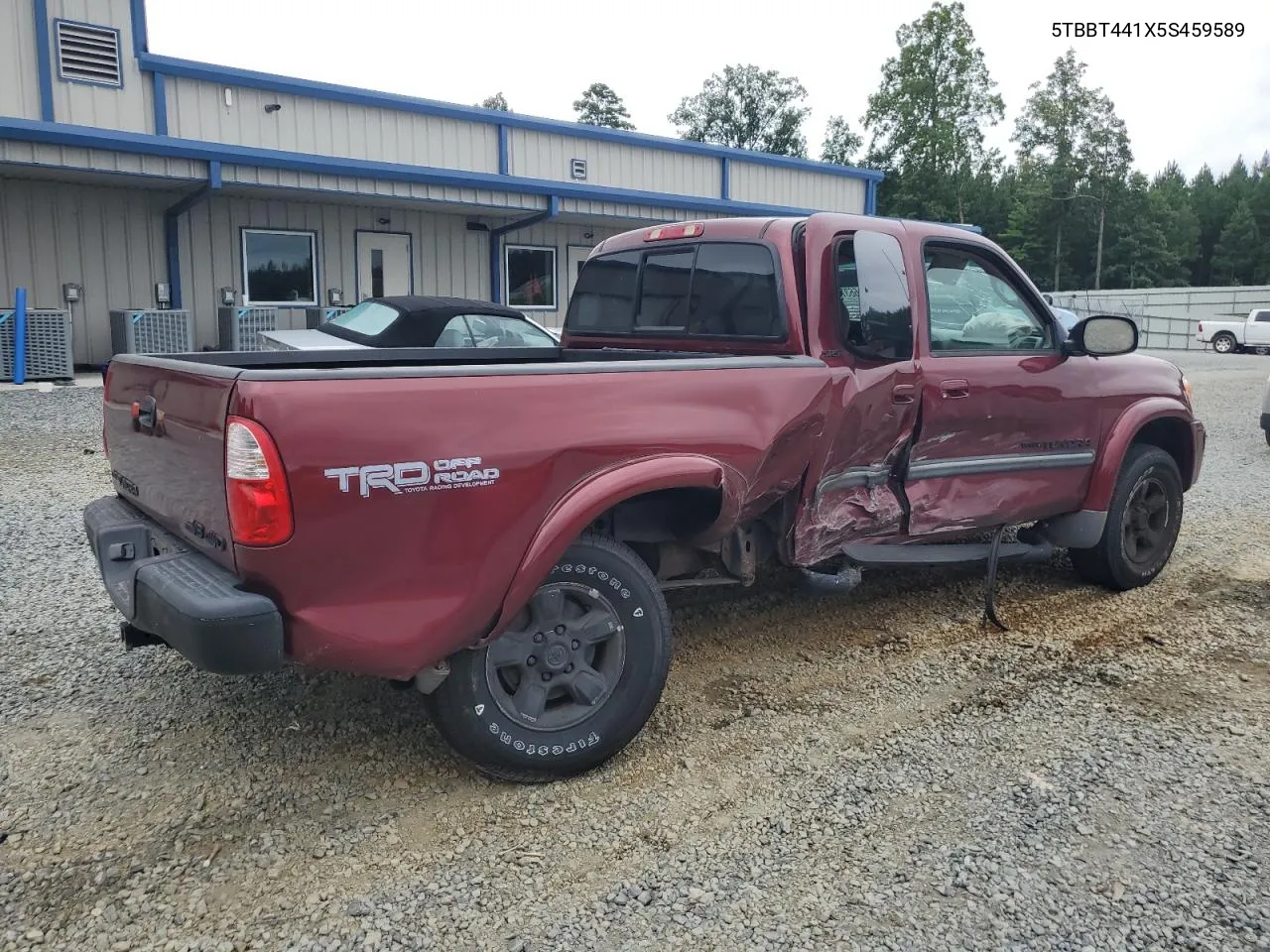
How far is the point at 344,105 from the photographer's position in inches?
688

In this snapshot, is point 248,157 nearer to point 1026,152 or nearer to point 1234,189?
point 1026,152

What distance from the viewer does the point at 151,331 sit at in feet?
48.3

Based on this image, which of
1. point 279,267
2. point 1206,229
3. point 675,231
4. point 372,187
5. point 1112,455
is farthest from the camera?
point 1206,229

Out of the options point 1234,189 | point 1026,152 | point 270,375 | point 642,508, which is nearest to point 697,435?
point 642,508

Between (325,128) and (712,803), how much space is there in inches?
659

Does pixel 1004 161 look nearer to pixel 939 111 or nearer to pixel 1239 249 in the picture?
pixel 939 111

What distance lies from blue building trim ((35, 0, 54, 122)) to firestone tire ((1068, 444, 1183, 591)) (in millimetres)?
15417

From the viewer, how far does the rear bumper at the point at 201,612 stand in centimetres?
261

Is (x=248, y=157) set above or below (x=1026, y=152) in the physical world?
below

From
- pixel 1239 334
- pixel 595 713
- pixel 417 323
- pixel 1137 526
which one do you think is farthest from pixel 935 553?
pixel 1239 334

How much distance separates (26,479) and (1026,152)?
2498 inches

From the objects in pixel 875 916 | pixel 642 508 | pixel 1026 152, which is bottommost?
pixel 875 916

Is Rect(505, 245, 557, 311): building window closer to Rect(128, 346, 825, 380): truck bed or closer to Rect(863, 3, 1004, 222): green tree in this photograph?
Rect(128, 346, 825, 380): truck bed

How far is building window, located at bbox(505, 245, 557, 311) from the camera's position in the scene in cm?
1975
